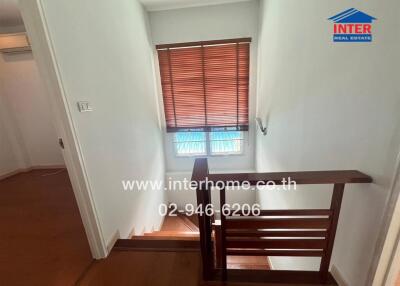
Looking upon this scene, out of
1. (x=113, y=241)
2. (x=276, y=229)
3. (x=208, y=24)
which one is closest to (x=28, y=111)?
(x=113, y=241)

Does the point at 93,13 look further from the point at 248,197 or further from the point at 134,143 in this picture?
the point at 248,197

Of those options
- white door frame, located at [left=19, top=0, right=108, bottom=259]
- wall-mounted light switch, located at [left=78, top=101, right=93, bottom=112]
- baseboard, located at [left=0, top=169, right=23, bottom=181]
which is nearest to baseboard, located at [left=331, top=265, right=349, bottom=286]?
white door frame, located at [left=19, top=0, right=108, bottom=259]

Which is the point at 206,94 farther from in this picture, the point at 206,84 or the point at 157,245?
the point at 157,245

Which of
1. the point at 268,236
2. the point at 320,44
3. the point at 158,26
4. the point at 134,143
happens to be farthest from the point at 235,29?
the point at 268,236

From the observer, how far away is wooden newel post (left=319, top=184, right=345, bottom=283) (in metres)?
1.00

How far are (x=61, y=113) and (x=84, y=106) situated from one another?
0.62 feet

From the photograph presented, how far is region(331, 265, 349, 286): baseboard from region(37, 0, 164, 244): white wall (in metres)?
1.65

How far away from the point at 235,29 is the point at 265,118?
1537 millimetres

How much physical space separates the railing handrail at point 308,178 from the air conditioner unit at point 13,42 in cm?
356

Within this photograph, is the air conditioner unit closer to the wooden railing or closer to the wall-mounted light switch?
the wall-mounted light switch

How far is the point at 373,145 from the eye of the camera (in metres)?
0.86

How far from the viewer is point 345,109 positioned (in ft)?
3.42

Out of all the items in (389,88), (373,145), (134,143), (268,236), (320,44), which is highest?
(320,44)

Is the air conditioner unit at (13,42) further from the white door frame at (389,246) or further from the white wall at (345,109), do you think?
the white door frame at (389,246)
